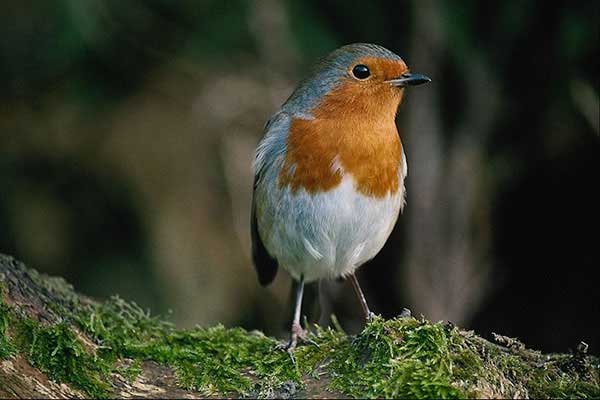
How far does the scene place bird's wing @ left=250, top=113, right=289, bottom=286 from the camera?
4.20m

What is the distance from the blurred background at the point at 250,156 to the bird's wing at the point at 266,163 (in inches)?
61.4

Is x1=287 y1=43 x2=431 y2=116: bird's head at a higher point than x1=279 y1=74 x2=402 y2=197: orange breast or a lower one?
higher

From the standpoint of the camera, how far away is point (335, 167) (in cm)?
394

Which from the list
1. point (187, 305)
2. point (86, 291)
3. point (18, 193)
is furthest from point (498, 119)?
point (18, 193)

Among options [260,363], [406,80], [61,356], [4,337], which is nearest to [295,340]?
[260,363]

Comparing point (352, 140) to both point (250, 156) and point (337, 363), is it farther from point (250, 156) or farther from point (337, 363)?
point (250, 156)

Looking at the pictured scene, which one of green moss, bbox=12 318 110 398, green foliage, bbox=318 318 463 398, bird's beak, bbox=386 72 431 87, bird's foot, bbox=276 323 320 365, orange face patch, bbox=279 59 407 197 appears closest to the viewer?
green foliage, bbox=318 318 463 398

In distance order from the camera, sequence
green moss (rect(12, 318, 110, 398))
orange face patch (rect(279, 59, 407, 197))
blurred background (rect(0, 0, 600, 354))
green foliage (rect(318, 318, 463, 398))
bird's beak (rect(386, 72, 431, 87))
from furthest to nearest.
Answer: blurred background (rect(0, 0, 600, 354))
bird's beak (rect(386, 72, 431, 87))
orange face patch (rect(279, 59, 407, 197))
green moss (rect(12, 318, 110, 398))
green foliage (rect(318, 318, 463, 398))

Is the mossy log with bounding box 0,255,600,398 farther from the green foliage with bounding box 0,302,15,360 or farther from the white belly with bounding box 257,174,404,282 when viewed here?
the white belly with bounding box 257,174,404,282

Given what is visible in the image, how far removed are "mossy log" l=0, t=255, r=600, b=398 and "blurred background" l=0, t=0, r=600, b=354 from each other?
8.36 feet

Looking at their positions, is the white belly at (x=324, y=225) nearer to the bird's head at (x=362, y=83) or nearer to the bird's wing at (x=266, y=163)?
the bird's wing at (x=266, y=163)

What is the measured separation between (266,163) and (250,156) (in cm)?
250

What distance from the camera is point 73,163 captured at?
6.65 metres

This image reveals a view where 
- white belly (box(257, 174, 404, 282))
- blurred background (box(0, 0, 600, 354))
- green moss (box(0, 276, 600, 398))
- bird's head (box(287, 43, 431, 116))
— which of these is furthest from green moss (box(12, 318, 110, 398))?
blurred background (box(0, 0, 600, 354))
